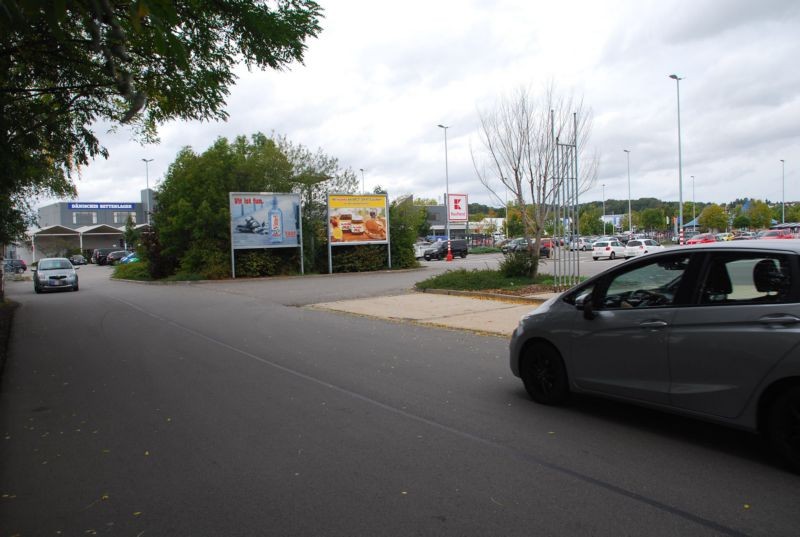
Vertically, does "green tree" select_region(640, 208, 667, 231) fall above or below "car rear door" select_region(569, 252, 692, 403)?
above

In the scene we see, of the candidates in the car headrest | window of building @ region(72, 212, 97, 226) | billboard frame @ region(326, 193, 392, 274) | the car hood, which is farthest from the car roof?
window of building @ region(72, 212, 97, 226)

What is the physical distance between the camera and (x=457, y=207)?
5216 centimetres

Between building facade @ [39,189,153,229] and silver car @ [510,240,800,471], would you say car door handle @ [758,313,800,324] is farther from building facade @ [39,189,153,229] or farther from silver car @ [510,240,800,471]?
building facade @ [39,189,153,229]

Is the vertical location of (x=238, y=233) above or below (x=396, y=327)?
above

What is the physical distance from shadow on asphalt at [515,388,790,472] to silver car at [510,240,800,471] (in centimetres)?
27

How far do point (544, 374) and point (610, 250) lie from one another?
3747 cm

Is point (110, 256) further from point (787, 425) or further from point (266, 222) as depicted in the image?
point (787, 425)

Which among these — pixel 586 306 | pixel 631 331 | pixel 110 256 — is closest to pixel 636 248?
pixel 586 306

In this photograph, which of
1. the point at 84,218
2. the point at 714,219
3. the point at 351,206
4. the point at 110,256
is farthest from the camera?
the point at 84,218

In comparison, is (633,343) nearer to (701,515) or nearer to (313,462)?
(701,515)

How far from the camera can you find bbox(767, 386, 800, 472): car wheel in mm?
3979

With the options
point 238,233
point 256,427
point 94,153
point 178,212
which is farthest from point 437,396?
point 178,212

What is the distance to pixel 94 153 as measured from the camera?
12.3 metres

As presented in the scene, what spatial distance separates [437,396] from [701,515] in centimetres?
323
